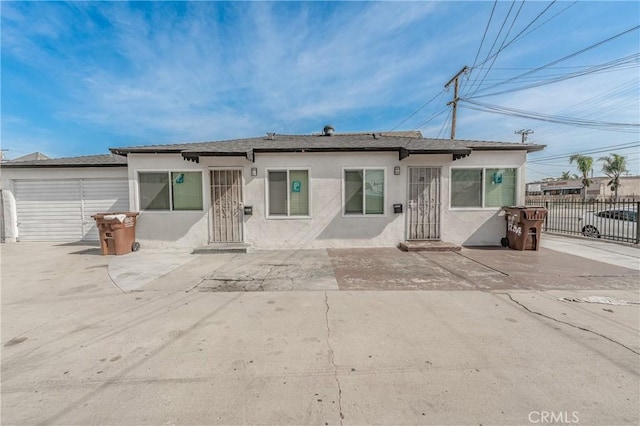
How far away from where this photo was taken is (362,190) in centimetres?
822

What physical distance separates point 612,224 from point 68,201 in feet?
63.5

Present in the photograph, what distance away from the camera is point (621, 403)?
2.06 m

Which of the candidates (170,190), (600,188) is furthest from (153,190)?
(600,188)

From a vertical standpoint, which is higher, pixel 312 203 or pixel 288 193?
pixel 288 193

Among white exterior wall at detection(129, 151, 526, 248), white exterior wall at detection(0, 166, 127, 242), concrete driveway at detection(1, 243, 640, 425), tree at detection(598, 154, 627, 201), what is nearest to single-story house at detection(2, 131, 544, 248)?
white exterior wall at detection(129, 151, 526, 248)

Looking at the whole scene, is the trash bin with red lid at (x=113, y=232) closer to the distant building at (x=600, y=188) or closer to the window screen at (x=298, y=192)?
the window screen at (x=298, y=192)

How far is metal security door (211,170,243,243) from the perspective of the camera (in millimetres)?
8109

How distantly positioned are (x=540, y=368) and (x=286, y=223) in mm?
6580

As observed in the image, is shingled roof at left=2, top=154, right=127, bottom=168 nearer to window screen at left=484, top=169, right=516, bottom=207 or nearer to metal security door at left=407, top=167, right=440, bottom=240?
metal security door at left=407, top=167, right=440, bottom=240

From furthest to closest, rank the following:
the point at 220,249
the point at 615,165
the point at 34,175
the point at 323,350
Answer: the point at 615,165 < the point at 34,175 < the point at 220,249 < the point at 323,350

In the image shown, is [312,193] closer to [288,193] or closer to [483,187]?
[288,193]

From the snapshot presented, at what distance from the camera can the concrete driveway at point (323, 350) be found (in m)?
2.03

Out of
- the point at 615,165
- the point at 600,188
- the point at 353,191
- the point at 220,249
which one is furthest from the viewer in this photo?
the point at 600,188

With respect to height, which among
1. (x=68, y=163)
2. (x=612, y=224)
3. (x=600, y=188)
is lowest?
(x=612, y=224)
